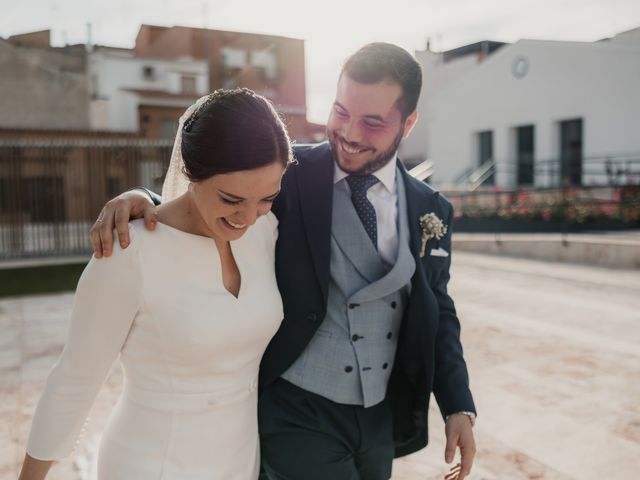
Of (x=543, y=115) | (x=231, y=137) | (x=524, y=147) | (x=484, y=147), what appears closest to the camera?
(x=231, y=137)

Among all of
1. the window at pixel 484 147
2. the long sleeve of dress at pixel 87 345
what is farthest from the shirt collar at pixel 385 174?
the window at pixel 484 147

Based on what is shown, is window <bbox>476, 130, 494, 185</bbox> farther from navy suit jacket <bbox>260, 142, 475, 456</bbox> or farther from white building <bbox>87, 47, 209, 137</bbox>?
navy suit jacket <bbox>260, 142, 475, 456</bbox>

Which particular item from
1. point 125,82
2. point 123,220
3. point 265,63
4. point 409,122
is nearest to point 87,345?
point 123,220

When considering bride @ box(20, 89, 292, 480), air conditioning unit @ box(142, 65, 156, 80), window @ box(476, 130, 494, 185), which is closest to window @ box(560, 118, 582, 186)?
window @ box(476, 130, 494, 185)

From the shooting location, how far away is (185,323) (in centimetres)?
168

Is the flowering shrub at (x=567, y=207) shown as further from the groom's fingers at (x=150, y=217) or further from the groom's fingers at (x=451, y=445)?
the groom's fingers at (x=150, y=217)

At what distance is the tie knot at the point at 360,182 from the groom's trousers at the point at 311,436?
695 mm

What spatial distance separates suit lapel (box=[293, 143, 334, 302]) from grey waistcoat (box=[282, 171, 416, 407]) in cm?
8

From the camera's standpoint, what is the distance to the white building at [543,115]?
66.7 ft

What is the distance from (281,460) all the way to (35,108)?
35.0 metres

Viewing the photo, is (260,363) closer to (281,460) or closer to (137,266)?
(281,460)

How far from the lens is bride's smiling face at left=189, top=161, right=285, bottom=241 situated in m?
1.65

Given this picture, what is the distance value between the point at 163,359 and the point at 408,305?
0.85 m

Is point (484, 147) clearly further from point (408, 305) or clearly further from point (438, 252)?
point (408, 305)
